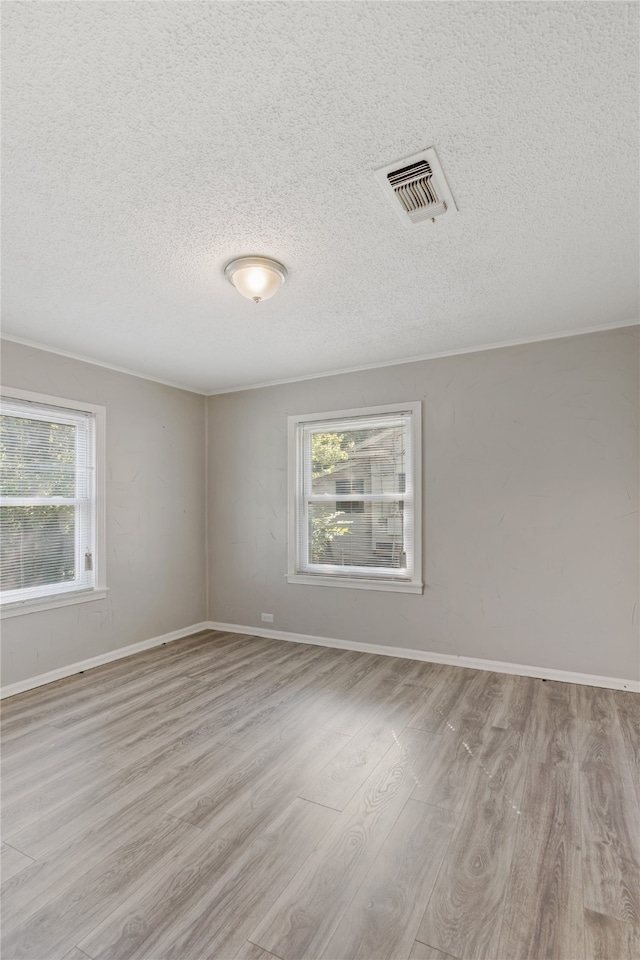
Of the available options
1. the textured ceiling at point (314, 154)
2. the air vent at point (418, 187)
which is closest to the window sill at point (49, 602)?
the textured ceiling at point (314, 154)

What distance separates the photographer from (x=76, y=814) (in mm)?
2115

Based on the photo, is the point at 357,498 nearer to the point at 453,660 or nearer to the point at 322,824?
the point at 453,660

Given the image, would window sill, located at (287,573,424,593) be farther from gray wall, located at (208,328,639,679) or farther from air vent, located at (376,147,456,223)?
air vent, located at (376,147,456,223)

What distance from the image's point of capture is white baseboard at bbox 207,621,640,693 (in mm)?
3561

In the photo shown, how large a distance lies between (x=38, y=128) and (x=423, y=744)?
3.30m

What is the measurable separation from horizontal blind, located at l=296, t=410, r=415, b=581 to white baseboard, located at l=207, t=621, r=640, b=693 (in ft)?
2.09

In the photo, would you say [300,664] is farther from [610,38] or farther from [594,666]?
[610,38]

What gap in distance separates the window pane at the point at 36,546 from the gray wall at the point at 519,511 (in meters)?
2.10

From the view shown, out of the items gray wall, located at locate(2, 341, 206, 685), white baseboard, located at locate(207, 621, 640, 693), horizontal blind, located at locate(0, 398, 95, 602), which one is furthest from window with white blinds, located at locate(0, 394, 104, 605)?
white baseboard, located at locate(207, 621, 640, 693)

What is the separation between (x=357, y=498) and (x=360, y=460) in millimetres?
367

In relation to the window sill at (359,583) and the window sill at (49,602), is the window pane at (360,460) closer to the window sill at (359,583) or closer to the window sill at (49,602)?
the window sill at (359,583)

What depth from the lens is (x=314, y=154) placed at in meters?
1.81

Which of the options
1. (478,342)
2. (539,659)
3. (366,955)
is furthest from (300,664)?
(478,342)

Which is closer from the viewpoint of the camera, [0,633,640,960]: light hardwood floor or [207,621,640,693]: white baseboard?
[0,633,640,960]: light hardwood floor
